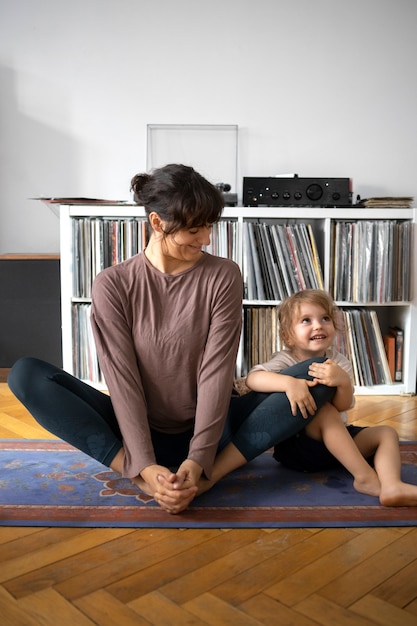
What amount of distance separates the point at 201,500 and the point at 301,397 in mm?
334

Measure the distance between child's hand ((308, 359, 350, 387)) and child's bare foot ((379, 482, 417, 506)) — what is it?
0.26m

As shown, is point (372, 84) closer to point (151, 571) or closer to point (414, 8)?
point (414, 8)

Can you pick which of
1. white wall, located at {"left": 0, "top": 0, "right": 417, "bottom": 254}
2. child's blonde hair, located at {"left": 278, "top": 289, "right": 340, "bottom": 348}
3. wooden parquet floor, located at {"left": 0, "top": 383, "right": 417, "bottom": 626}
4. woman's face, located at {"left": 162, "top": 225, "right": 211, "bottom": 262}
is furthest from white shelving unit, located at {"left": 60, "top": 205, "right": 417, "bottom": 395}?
wooden parquet floor, located at {"left": 0, "top": 383, "right": 417, "bottom": 626}

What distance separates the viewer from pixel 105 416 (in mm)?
1628

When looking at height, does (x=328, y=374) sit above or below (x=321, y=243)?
below

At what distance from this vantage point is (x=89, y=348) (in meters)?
2.75

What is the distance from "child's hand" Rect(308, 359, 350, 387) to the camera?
1.55 m

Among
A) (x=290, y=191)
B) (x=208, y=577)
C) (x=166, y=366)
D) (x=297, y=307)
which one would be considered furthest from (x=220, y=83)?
(x=208, y=577)

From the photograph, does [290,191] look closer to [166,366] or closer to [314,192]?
[314,192]

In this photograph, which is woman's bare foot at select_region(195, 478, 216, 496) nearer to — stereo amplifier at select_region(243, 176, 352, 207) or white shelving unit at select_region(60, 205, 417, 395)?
white shelving unit at select_region(60, 205, 417, 395)

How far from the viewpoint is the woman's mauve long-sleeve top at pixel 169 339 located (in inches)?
59.7

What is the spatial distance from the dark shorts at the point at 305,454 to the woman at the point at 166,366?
0.33 feet

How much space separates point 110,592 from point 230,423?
64cm

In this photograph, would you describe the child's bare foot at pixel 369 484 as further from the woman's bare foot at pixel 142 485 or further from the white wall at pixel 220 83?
the white wall at pixel 220 83
